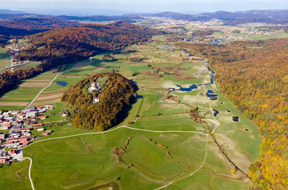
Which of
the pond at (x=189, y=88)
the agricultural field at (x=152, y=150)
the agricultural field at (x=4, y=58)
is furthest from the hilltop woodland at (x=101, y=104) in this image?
the agricultural field at (x=4, y=58)

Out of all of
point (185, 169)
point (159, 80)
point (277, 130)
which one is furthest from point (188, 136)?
point (159, 80)

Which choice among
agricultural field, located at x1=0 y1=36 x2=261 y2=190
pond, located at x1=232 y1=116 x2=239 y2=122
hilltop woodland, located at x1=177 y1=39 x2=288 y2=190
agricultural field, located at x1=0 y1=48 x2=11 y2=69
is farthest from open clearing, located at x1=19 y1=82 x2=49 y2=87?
hilltop woodland, located at x1=177 y1=39 x2=288 y2=190

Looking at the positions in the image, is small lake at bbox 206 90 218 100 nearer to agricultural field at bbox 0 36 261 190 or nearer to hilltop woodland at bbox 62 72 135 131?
agricultural field at bbox 0 36 261 190

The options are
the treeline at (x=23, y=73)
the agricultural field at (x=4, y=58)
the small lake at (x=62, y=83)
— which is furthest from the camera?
the agricultural field at (x=4, y=58)

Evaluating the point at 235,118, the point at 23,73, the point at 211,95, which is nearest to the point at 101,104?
the point at 235,118

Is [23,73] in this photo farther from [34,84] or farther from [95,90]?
[95,90]

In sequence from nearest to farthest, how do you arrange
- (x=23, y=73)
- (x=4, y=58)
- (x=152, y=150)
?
(x=152, y=150), (x=23, y=73), (x=4, y=58)

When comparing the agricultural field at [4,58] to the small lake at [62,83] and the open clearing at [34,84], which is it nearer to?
the open clearing at [34,84]
